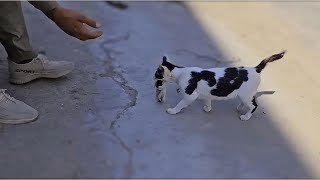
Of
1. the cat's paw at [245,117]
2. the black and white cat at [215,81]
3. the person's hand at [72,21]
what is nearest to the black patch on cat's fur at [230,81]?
the black and white cat at [215,81]

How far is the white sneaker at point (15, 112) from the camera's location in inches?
72.2

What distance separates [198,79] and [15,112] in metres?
0.64

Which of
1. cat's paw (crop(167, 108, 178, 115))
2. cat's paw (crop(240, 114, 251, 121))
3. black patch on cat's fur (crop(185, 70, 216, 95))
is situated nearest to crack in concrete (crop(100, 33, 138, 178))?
cat's paw (crop(167, 108, 178, 115))

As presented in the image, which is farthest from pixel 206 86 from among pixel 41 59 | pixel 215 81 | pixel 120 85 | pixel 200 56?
pixel 41 59

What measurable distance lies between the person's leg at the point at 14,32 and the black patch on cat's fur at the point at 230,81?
2.36 ft

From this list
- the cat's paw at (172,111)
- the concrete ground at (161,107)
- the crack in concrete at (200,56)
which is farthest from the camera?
the crack in concrete at (200,56)

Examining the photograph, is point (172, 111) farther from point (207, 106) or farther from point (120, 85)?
point (120, 85)

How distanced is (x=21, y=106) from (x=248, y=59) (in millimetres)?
1031

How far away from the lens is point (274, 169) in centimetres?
168

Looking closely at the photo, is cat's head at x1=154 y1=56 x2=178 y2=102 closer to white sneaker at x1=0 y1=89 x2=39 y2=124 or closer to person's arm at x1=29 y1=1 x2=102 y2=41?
person's arm at x1=29 y1=1 x2=102 y2=41

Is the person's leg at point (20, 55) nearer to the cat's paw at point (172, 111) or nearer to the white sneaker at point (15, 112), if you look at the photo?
the white sneaker at point (15, 112)

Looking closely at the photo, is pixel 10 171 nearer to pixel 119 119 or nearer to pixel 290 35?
pixel 119 119

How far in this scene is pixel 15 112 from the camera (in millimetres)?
1842

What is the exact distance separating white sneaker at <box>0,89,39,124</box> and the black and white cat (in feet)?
1.50
